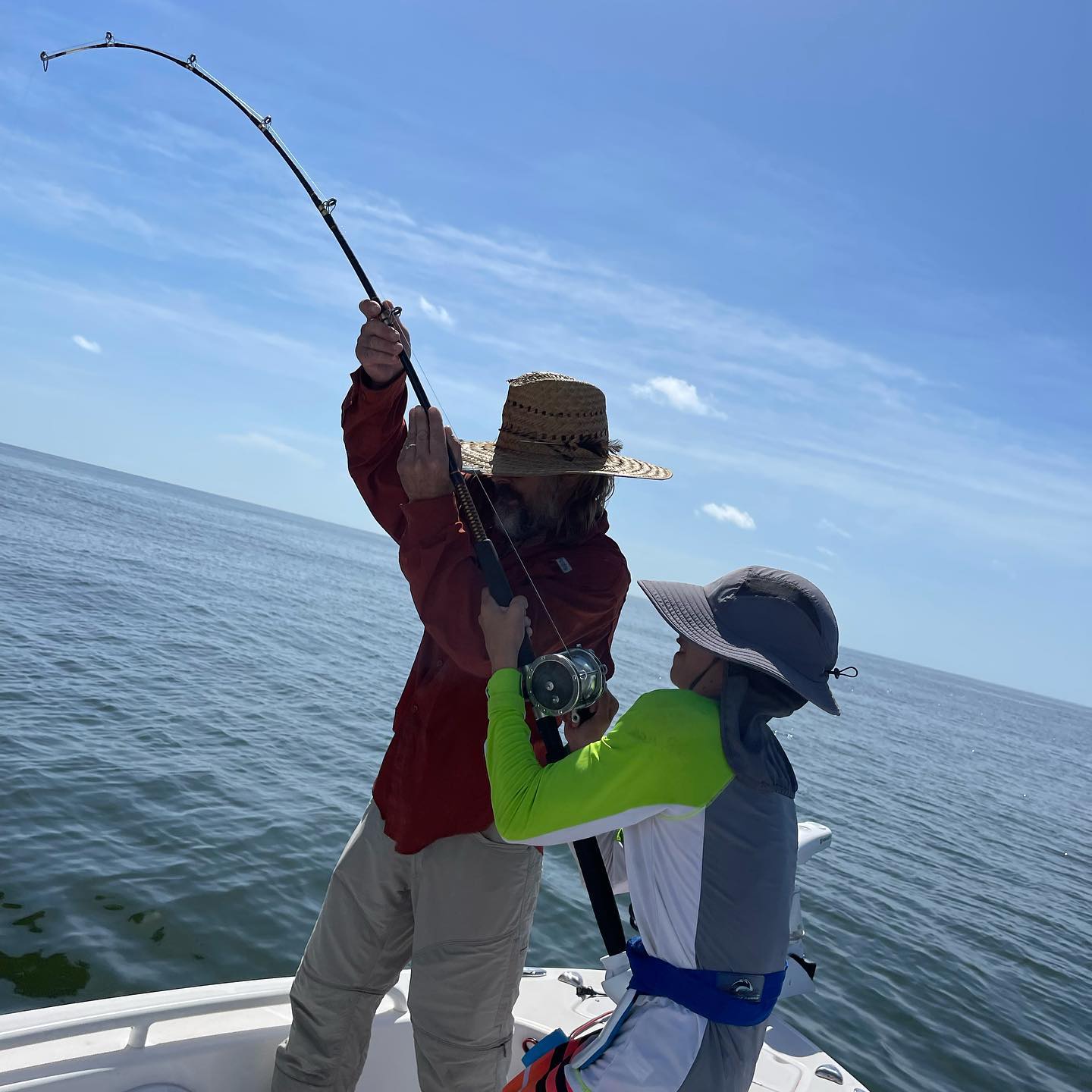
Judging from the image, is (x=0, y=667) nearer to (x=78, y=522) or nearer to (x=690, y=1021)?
(x=690, y=1021)

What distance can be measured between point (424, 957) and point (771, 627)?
4.30ft

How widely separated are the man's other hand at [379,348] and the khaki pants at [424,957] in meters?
1.27

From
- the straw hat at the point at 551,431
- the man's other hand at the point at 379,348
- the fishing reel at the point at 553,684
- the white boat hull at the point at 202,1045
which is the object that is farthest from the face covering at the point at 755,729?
the white boat hull at the point at 202,1045

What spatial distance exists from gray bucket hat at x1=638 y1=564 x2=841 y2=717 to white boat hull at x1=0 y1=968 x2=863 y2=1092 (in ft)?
7.07

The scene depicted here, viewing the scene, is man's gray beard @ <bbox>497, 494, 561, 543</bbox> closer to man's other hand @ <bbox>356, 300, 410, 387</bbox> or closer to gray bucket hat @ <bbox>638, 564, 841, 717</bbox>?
man's other hand @ <bbox>356, 300, 410, 387</bbox>

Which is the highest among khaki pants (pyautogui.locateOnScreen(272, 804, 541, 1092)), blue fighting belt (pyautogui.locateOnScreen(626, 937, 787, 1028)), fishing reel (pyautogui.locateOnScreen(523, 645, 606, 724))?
fishing reel (pyautogui.locateOnScreen(523, 645, 606, 724))

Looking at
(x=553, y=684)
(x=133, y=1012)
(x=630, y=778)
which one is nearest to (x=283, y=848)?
(x=133, y=1012)

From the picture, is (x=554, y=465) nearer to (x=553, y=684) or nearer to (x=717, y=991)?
(x=553, y=684)

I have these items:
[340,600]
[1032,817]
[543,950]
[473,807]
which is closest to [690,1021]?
[473,807]

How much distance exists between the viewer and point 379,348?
98.2 inches

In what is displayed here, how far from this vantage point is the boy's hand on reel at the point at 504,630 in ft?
6.79

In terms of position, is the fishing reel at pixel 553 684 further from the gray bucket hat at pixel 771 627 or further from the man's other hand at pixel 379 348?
the man's other hand at pixel 379 348

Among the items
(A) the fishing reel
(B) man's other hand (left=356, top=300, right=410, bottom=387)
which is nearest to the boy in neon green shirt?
(A) the fishing reel

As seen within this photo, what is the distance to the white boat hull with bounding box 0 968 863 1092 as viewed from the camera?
2.60m
